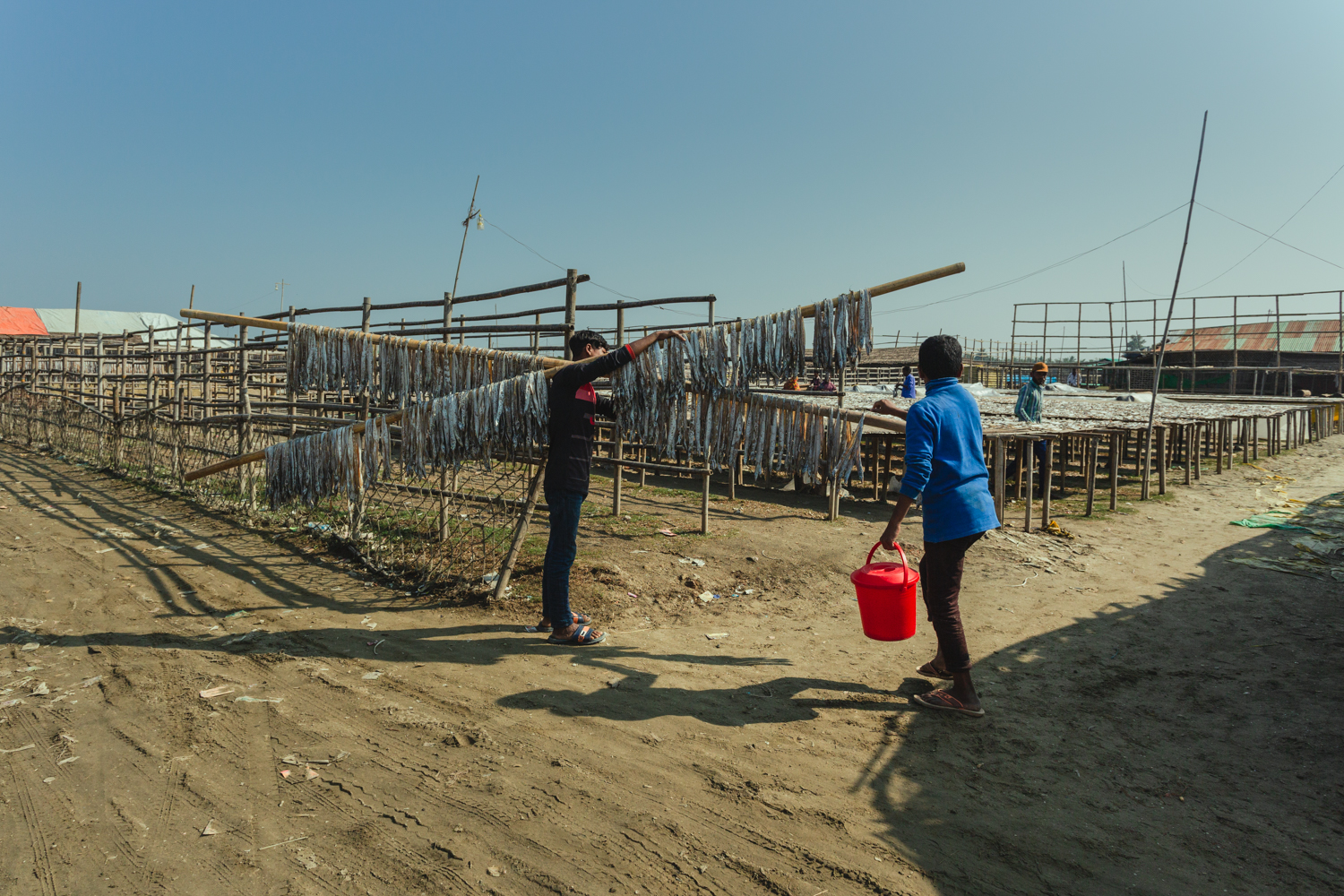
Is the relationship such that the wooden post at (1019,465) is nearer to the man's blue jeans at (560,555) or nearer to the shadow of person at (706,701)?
the shadow of person at (706,701)

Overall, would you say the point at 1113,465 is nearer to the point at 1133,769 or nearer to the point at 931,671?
the point at 931,671

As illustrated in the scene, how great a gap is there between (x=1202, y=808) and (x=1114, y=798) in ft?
0.98

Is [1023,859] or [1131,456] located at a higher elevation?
[1131,456]

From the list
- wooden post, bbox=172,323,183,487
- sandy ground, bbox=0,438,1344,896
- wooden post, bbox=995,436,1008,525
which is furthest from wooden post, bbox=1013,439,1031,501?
wooden post, bbox=172,323,183,487

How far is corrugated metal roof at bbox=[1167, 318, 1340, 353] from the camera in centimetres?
2558

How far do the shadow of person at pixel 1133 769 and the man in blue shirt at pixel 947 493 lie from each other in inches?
11.4

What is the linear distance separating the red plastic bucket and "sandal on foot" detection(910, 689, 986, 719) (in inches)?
12.1

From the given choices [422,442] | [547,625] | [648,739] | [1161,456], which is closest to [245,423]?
[422,442]

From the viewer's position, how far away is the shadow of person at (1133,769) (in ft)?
7.66

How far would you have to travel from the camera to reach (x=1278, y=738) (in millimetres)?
3285

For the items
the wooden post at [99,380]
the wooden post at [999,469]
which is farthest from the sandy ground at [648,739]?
the wooden post at [99,380]

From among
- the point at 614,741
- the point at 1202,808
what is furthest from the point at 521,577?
the point at 1202,808

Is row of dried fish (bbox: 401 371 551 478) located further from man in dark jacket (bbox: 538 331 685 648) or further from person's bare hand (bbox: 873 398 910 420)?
person's bare hand (bbox: 873 398 910 420)

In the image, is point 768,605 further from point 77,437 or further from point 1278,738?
point 77,437
